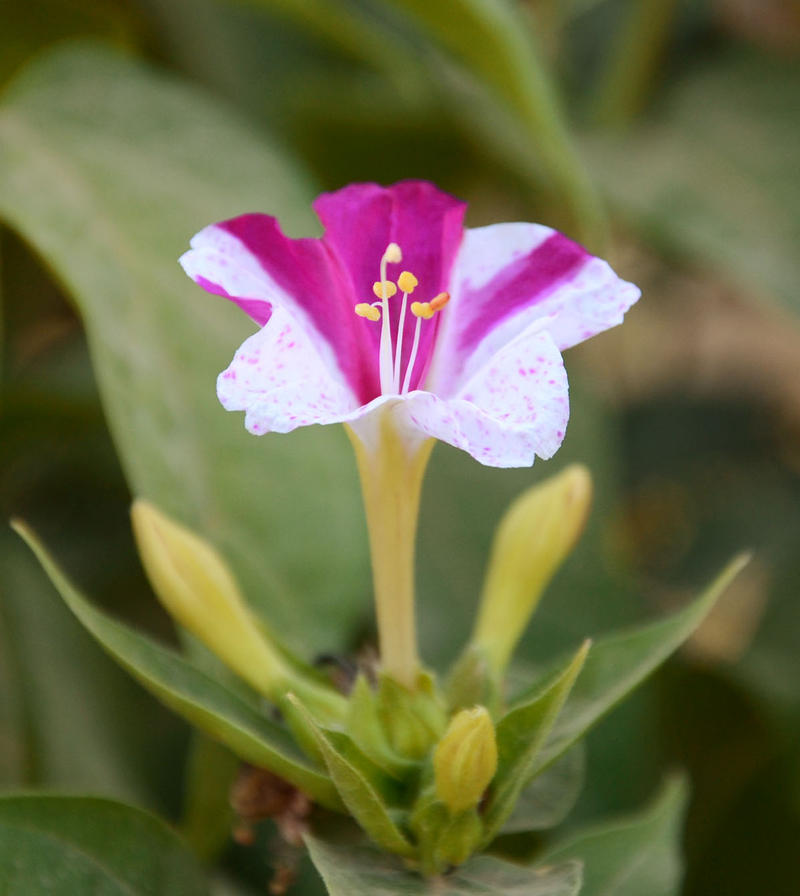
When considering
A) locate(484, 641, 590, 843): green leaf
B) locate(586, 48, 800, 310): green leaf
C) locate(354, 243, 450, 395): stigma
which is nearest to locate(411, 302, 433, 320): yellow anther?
locate(354, 243, 450, 395): stigma

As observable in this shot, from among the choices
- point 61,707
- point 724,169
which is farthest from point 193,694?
point 724,169

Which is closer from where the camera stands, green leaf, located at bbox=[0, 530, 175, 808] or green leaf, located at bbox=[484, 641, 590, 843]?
green leaf, located at bbox=[484, 641, 590, 843]

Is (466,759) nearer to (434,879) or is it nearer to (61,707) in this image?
(434,879)

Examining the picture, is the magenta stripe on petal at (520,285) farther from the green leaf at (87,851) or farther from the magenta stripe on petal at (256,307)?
the green leaf at (87,851)

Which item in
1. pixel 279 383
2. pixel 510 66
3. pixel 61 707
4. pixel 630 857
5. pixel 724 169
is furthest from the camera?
pixel 724 169

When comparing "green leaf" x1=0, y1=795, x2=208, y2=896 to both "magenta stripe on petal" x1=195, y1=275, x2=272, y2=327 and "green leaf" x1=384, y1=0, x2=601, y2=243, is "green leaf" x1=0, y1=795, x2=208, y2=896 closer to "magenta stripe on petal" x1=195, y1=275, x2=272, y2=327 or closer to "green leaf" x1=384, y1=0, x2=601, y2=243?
"magenta stripe on petal" x1=195, y1=275, x2=272, y2=327

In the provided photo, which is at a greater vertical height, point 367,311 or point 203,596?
point 367,311

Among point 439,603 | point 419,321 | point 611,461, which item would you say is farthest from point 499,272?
point 611,461

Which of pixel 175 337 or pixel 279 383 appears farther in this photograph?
pixel 175 337
